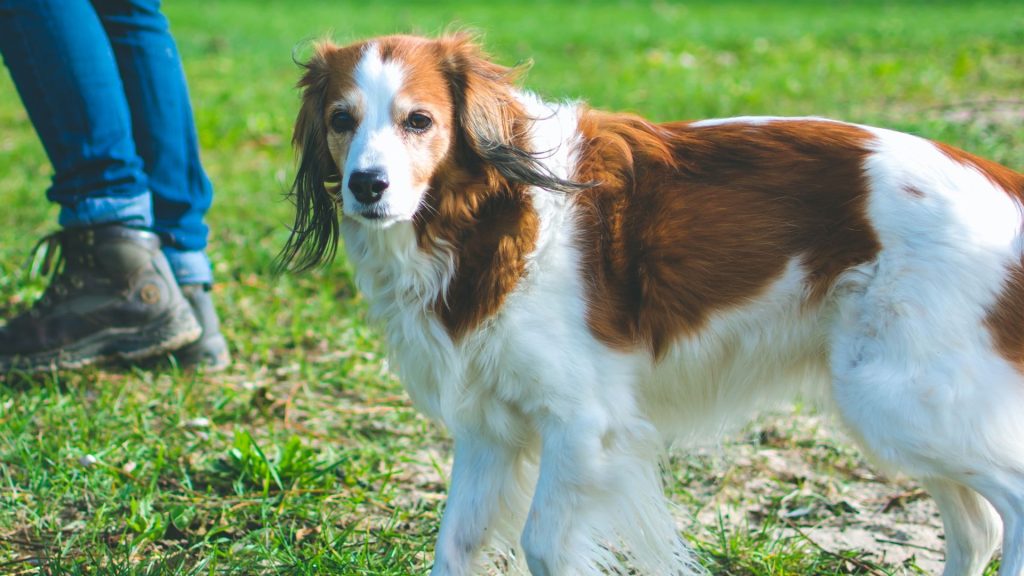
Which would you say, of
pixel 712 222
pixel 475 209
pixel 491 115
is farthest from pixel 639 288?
pixel 491 115

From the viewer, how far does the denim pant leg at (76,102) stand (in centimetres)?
342

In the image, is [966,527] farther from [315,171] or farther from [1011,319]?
[315,171]

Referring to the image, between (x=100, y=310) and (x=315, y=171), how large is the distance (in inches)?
58.4

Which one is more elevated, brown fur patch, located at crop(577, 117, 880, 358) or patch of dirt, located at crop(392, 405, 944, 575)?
brown fur patch, located at crop(577, 117, 880, 358)

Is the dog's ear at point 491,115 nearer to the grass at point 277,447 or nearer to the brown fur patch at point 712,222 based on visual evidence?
the brown fur patch at point 712,222

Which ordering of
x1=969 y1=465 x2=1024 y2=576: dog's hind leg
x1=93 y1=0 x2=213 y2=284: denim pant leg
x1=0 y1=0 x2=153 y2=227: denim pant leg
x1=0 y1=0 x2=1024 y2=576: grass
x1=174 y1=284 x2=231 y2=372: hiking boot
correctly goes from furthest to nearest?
x1=174 y1=284 x2=231 y2=372: hiking boot
x1=93 y1=0 x2=213 y2=284: denim pant leg
x1=0 y1=0 x2=153 y2=227: denim pant leg
x1=0 y1=0 x2=1024 y2=576: grass
x1=969 y1=465 x2=1024 y2=576: dog's hind leg

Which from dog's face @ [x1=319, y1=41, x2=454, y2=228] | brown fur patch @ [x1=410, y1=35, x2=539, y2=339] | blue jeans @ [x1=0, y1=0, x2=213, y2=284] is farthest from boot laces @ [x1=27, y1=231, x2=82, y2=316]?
brown fur patch @ [x1=410, y1=35, x2=539, y2=339]

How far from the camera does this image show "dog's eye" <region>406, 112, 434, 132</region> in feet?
8.12

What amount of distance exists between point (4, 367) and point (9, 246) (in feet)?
4.84

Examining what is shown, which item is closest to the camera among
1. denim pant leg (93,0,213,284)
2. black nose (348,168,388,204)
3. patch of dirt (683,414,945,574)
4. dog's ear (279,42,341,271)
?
black nose (348,168,388,204)

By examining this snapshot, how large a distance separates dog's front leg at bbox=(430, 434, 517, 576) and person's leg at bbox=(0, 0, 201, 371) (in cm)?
160

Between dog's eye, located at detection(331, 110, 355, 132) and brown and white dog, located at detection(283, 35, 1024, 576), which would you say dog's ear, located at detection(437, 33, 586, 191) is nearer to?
brown and white dog, located at detection(283, 35, 1024, 576)

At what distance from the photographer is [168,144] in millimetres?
3820

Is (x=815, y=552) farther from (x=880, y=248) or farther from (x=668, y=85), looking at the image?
(x=668, y=85)
